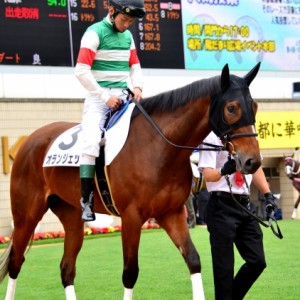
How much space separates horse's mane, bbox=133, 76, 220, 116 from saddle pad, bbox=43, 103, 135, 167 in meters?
0.14

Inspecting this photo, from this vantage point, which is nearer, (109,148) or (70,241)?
(109,148)

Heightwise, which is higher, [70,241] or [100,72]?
[100,72]

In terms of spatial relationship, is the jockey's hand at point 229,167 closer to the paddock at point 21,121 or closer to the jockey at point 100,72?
the jockey at point 100,72

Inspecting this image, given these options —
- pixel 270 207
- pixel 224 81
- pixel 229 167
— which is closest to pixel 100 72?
pixel 224 81

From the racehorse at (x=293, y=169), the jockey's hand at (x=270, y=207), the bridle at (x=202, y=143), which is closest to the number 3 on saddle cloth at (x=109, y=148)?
the bridle at (x=202, y=143)

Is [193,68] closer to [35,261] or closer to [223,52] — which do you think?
[223,52]

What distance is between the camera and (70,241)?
669cm

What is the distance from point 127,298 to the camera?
5574 mm

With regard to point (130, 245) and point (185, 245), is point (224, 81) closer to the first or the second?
point (185, 245)

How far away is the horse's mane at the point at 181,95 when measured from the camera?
5.27 m

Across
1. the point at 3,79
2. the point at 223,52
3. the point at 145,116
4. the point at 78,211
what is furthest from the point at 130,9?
the point at 223,52

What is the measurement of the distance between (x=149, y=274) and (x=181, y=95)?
13.4ft

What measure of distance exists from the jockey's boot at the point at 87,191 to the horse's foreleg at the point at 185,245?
530mm

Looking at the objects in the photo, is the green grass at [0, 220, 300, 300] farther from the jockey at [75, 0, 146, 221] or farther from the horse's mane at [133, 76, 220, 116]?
the horse's mane at [133, 76, 220, 116]
